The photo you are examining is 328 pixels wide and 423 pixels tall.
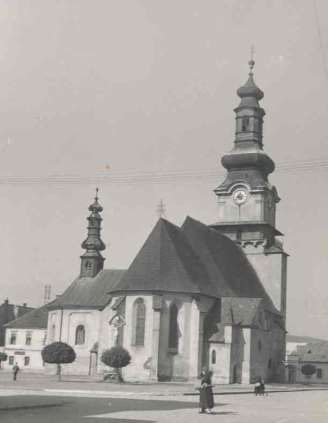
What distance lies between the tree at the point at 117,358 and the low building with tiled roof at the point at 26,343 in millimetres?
37423

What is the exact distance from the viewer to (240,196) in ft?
226

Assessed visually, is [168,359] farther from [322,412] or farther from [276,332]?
[322,412]

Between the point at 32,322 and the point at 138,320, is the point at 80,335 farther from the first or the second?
the point at 32,322

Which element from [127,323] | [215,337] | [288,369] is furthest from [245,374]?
[288,369]

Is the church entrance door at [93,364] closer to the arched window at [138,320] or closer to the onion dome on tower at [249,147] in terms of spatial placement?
the arched window at [138,320]

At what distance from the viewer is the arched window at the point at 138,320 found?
174 ft

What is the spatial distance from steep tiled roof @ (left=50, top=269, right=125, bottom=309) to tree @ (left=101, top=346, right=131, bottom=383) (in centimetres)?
1912

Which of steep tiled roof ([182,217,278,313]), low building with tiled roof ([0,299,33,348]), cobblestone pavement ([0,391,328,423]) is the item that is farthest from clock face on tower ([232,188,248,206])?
low building with tiled roof ([0,299,33,348])

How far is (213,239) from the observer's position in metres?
62.7

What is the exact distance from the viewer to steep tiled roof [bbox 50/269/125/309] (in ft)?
235

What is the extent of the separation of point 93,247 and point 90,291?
503cm

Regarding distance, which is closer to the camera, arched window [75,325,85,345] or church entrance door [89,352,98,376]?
church entrance door [89,352,98,376]

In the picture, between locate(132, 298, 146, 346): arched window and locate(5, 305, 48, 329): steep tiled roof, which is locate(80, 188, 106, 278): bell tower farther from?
locate(132, 298, 146, 346): arched window

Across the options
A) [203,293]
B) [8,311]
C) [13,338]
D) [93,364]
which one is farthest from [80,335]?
[8,311]
